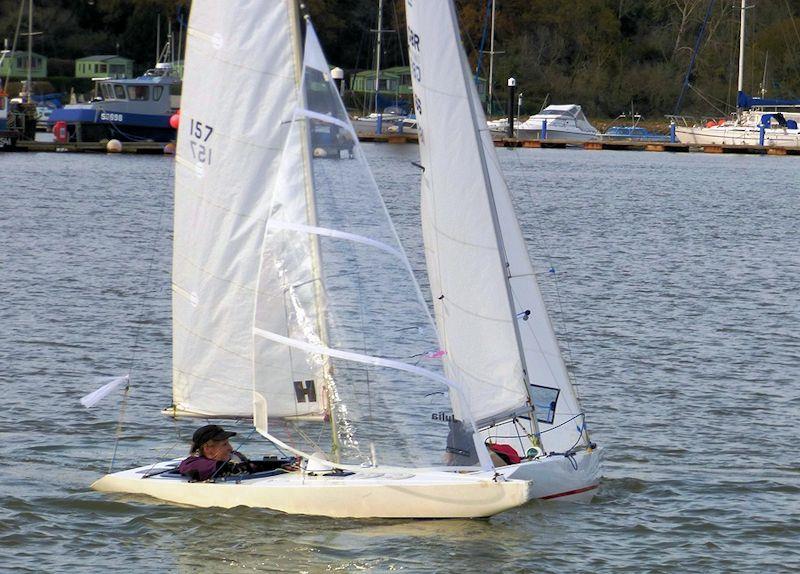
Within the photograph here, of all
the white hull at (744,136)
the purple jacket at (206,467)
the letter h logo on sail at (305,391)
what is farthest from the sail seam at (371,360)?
the white hull at (744,136)

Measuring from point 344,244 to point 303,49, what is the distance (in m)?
1.73

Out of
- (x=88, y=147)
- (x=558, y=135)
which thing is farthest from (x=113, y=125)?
(x=558, y=135)

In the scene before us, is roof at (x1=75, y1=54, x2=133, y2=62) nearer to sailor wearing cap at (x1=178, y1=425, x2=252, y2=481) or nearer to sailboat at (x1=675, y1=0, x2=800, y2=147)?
sailboat at (x1=675, y1=0, x2=800, y2=147)

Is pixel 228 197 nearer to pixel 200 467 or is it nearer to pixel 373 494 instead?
pixel 200 467

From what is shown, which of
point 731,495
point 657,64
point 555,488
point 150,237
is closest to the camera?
point 555,488

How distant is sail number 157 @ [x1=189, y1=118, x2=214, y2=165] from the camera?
12898mm

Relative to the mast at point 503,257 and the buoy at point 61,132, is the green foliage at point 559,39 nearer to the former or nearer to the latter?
the buoy at point 61,132

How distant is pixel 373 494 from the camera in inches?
488

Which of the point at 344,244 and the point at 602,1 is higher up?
the point at 602,1

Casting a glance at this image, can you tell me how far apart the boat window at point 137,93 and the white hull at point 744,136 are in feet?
102

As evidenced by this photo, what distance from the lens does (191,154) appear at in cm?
1304

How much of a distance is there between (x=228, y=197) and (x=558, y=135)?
247ft

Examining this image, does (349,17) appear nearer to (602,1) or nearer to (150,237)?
(602,1)

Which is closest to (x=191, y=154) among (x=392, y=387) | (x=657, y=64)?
(x=392, y=387)
